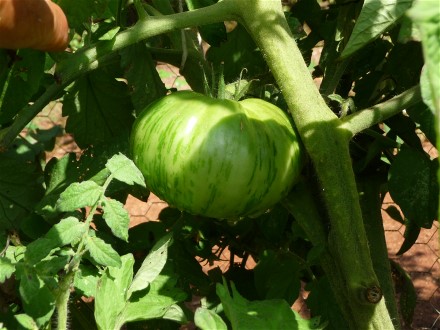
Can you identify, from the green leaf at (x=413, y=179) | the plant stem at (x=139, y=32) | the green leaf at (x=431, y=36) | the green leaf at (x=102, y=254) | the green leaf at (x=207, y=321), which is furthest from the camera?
the green leaf at (x=413, y=179)

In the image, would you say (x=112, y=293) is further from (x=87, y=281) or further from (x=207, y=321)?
(x=207, y=321)

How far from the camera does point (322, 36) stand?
122 cm

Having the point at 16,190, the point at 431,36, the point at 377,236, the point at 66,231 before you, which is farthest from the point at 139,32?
the point at 431,36

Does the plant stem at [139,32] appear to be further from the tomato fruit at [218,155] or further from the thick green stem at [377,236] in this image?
the thick green stem at [377,236]

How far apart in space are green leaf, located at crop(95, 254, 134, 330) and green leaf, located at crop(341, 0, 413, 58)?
0.34 metres

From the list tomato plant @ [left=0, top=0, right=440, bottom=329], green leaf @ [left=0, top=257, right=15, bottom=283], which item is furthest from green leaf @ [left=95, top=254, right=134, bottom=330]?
green leaf @ [left=0, top=257, right=15, bottom=283]

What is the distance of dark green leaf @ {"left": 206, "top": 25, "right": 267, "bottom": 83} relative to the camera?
1.14 m

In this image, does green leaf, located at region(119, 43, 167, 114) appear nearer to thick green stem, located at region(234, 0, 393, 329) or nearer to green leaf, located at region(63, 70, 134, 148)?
green leaf, located at region(63, 70, 134, 148)

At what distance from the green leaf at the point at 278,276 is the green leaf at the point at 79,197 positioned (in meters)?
0.40

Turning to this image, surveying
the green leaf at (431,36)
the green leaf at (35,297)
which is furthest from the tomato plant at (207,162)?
the green leaf at (431,36)

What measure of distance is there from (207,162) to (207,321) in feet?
0.73

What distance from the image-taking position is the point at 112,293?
790 mm

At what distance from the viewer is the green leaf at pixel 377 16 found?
649mm

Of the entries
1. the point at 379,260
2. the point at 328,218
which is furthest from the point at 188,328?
the point at 328,218
